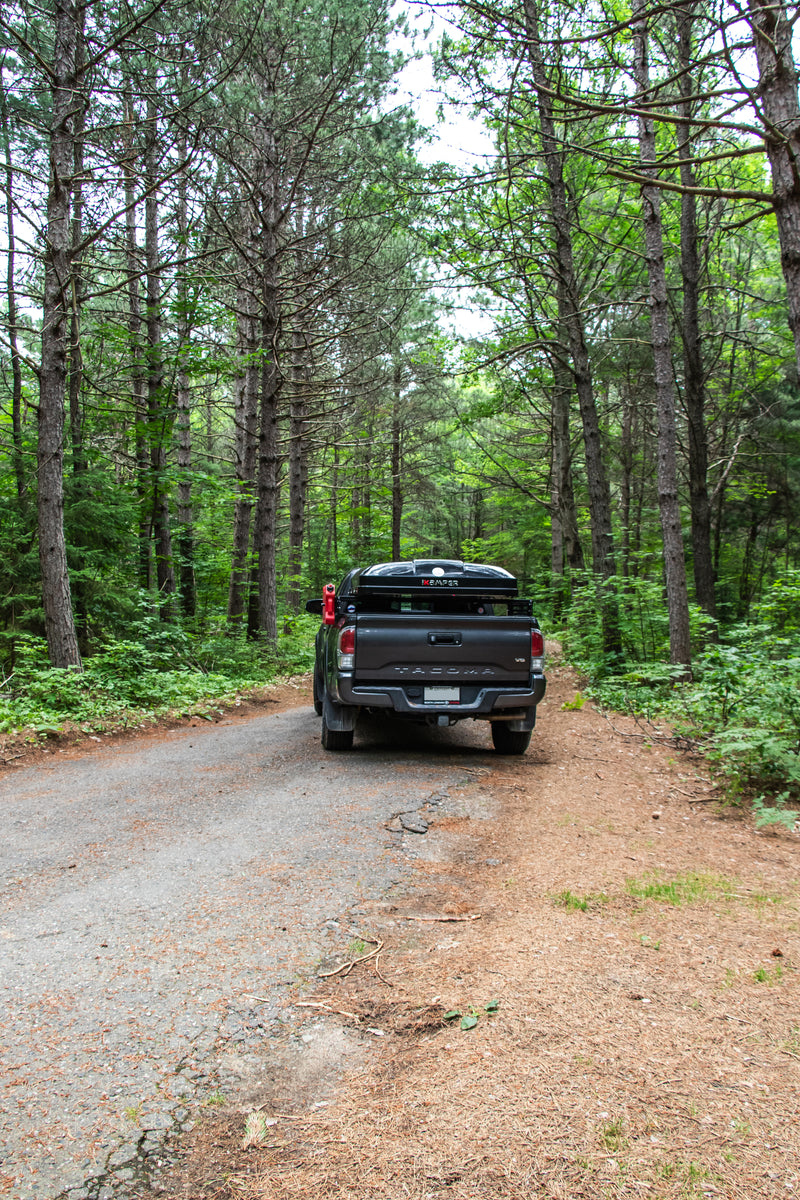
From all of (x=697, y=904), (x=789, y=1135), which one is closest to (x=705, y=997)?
(x=789, y=1135)

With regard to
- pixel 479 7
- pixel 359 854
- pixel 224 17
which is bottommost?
pixel 359 854

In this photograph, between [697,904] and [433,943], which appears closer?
[433,943]

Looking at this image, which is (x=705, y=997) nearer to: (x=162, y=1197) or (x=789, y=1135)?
(x=789, y=1135)

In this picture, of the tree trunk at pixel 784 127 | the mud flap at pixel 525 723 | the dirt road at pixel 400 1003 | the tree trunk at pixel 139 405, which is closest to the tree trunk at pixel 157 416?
the tree trunk at pixel 139 405

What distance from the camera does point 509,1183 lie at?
1.73 m

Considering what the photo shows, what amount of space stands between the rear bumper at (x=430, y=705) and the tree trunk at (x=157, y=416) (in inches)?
257

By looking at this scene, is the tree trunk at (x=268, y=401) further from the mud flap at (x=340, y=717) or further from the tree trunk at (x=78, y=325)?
the mud flap at (x=340, y=717)

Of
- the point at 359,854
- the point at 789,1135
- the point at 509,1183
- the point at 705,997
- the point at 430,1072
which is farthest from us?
the point at 359,854

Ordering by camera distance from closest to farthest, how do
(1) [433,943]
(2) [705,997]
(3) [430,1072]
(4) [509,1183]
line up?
1. (4) [509,1183]
2. (3) [430,1072]
3. (2) [705,997]
4. (1) [433,943]

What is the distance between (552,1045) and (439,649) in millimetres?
4490

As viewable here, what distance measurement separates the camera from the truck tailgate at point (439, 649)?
21.7 ft

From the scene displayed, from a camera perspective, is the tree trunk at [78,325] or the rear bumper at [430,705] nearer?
the rear bumper at [430,705]

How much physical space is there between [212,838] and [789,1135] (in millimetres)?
3625

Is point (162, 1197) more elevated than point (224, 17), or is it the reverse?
point (224, 17)
